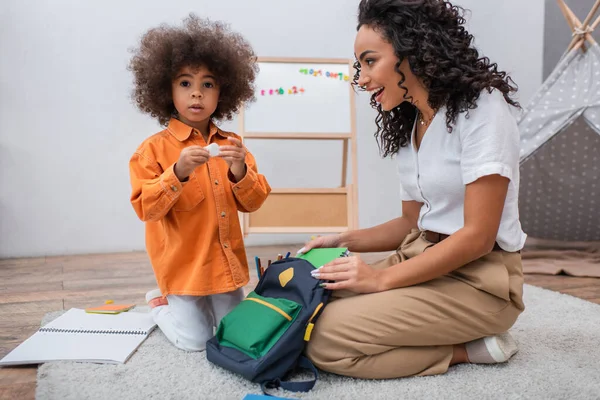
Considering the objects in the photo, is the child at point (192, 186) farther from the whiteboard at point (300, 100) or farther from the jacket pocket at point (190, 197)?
the whiteboard at point (300, 100)

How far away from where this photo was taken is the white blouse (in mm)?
1085

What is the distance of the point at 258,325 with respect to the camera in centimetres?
113

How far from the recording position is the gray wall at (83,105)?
264 centimetres

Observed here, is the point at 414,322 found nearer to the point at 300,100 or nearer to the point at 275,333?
the point at 275,333

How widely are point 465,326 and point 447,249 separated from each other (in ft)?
0.60

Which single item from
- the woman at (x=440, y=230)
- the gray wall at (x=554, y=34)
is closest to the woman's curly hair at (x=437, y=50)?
the woman at (x=440, y=230)

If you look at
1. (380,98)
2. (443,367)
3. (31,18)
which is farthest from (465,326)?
(31,18)

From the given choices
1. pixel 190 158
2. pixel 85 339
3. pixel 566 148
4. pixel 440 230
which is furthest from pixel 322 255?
pixel 566 148

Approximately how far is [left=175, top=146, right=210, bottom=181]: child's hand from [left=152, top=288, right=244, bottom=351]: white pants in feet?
1.17

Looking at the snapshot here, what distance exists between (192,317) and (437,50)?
0.86 meters

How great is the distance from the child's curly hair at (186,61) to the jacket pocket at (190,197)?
0.91ft

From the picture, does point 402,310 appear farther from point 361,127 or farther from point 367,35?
point 361,127

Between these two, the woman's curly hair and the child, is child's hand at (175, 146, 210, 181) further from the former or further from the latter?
the woman's curly hair

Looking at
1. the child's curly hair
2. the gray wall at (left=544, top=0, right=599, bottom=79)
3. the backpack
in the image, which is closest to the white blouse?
the backpack
